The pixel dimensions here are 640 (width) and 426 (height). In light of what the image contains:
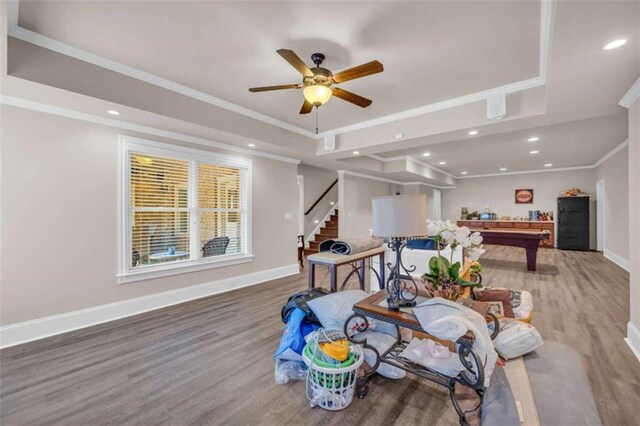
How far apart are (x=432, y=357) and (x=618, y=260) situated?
724cm

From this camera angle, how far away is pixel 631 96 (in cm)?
256

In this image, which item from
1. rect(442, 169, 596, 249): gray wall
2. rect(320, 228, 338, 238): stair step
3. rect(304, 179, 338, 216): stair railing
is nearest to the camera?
rect(320, 228, 338, 238): stair step

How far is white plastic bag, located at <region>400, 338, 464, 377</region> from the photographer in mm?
1797

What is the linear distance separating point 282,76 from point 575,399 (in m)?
3.53

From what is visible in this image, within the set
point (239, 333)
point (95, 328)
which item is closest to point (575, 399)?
point (239, 333)

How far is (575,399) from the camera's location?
1.68m

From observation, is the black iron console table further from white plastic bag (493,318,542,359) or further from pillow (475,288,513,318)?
pillow (475,288,513,318)

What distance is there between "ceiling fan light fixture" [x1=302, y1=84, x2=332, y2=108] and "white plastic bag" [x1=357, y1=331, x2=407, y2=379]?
210 cm

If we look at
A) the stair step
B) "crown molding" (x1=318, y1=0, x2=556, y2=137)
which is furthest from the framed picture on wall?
"crown molding" (x1=318, y1=0, x2=556, y2=137)

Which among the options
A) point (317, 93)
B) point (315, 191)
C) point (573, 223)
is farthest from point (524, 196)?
point (317, 93)

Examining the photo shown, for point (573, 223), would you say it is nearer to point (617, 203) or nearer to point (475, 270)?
point (617, 203)

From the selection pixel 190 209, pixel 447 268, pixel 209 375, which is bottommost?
pixel 209 375

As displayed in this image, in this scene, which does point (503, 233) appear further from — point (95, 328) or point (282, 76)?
point (95, 328)

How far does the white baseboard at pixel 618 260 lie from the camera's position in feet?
18.5
